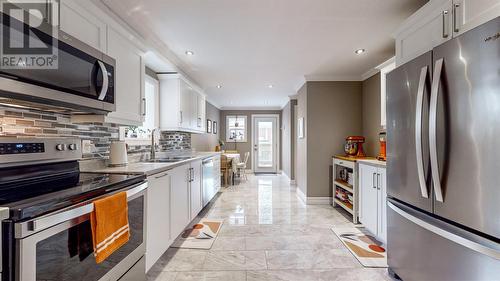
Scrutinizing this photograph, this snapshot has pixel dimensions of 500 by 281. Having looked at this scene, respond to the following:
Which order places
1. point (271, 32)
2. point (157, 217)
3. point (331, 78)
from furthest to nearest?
point (331, 78) < point (271, 32) < point (157, 217)

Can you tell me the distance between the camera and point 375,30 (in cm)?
Answer: 257

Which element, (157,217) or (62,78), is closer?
(62,78)

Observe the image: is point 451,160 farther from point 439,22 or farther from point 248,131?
point 248,131

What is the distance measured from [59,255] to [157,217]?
Answer: 1.01 m

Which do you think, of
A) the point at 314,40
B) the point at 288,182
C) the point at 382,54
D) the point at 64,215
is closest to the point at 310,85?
the point at 382,54

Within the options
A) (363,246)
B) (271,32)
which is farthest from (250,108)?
(363,246)

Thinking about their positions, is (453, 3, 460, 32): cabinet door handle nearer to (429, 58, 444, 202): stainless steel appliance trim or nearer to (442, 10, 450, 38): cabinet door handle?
(442, 10, 450, 38): cabinet door handle

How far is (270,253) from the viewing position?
250 cm

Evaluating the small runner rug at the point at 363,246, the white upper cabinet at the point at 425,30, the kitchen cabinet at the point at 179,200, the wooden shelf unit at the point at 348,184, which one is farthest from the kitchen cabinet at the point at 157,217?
the wooden shelf unit at the point at 348,184

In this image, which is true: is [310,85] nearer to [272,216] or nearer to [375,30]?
[375,30]

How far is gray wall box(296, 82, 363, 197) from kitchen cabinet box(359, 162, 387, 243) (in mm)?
1234

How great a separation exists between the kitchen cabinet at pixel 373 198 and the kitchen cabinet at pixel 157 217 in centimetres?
226

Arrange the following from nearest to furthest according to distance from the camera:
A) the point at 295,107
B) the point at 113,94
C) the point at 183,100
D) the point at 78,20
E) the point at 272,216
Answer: the point at 78,20 < the point at 113,94 < the point at 272,216 < the point at 183,100 < the point at 295,107

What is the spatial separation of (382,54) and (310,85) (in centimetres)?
137
